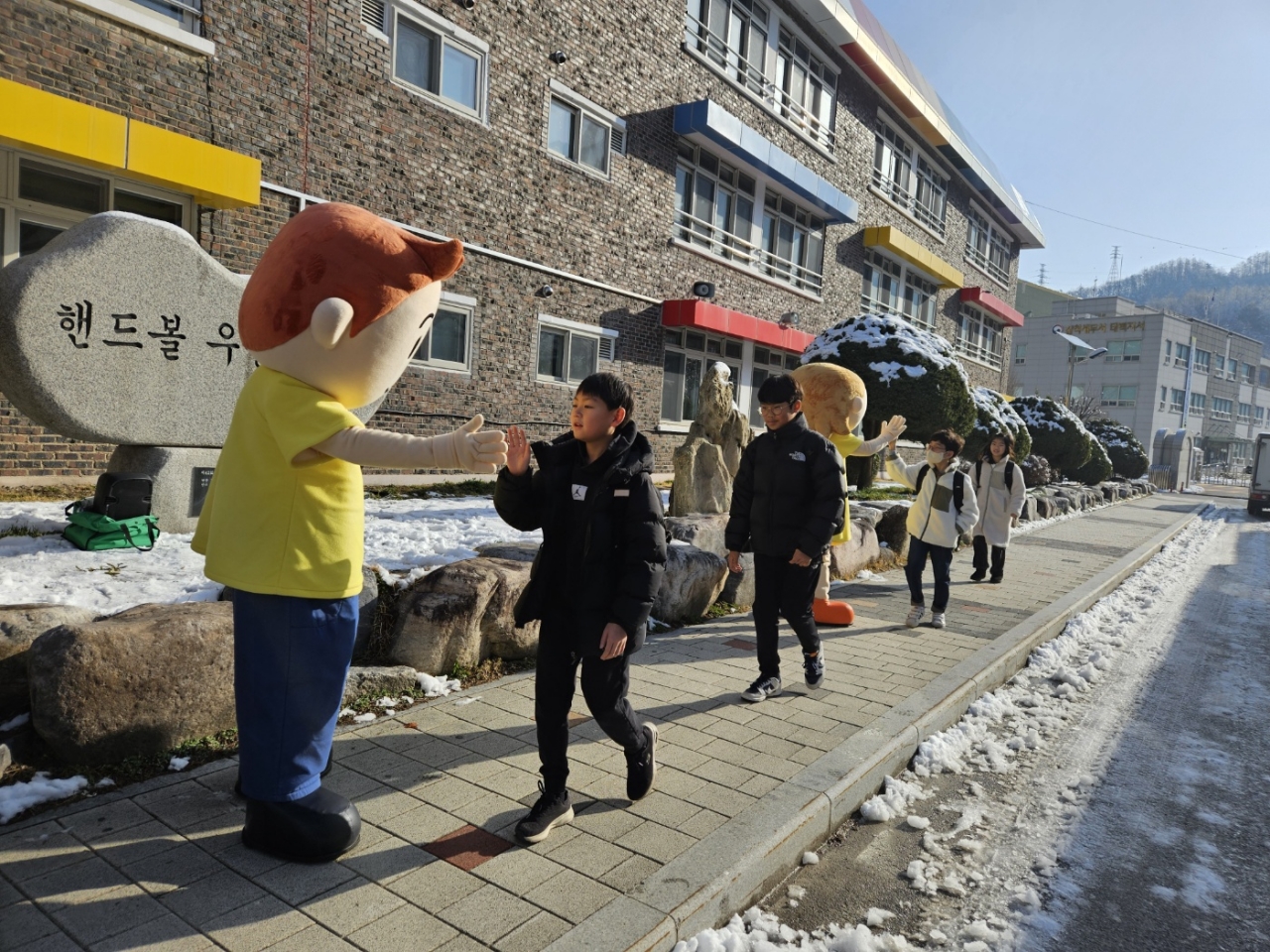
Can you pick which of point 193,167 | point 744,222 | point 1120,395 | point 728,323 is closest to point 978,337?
point 744,222

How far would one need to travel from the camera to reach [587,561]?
3205 millimetres

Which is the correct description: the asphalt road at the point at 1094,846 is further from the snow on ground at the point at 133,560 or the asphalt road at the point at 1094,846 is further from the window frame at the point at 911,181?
the window frame at the point at 911,181

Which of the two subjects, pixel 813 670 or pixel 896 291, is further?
pixel 896 291

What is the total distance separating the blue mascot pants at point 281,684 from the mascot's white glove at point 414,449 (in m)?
0.55

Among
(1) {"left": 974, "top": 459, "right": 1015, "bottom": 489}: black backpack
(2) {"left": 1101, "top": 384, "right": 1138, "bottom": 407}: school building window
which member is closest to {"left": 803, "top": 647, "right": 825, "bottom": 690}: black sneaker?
(1) {"left": 974, "top": 459, "right": 1015, "bottom": 489}: black backpack

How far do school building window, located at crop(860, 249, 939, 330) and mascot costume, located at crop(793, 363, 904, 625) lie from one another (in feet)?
62.2

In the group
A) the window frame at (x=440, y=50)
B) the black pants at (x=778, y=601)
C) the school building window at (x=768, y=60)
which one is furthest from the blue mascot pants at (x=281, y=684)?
the school building window at (x=768, y=60)

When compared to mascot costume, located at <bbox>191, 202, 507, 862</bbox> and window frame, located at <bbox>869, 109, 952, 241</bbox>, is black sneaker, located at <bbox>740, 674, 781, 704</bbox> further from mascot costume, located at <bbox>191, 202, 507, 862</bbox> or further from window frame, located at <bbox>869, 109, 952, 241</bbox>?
window frame, located at <bbox>869, 109, 952, 241</bbox>

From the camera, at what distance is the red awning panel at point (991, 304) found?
33.6 metres

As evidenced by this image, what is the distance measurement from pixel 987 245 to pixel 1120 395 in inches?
1551

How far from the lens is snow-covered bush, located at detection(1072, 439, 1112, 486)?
28625mm

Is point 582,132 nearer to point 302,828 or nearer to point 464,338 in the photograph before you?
point 464,338

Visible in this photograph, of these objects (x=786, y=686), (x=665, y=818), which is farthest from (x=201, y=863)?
(x=786, y=686)

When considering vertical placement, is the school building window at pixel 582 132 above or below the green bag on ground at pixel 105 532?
above
